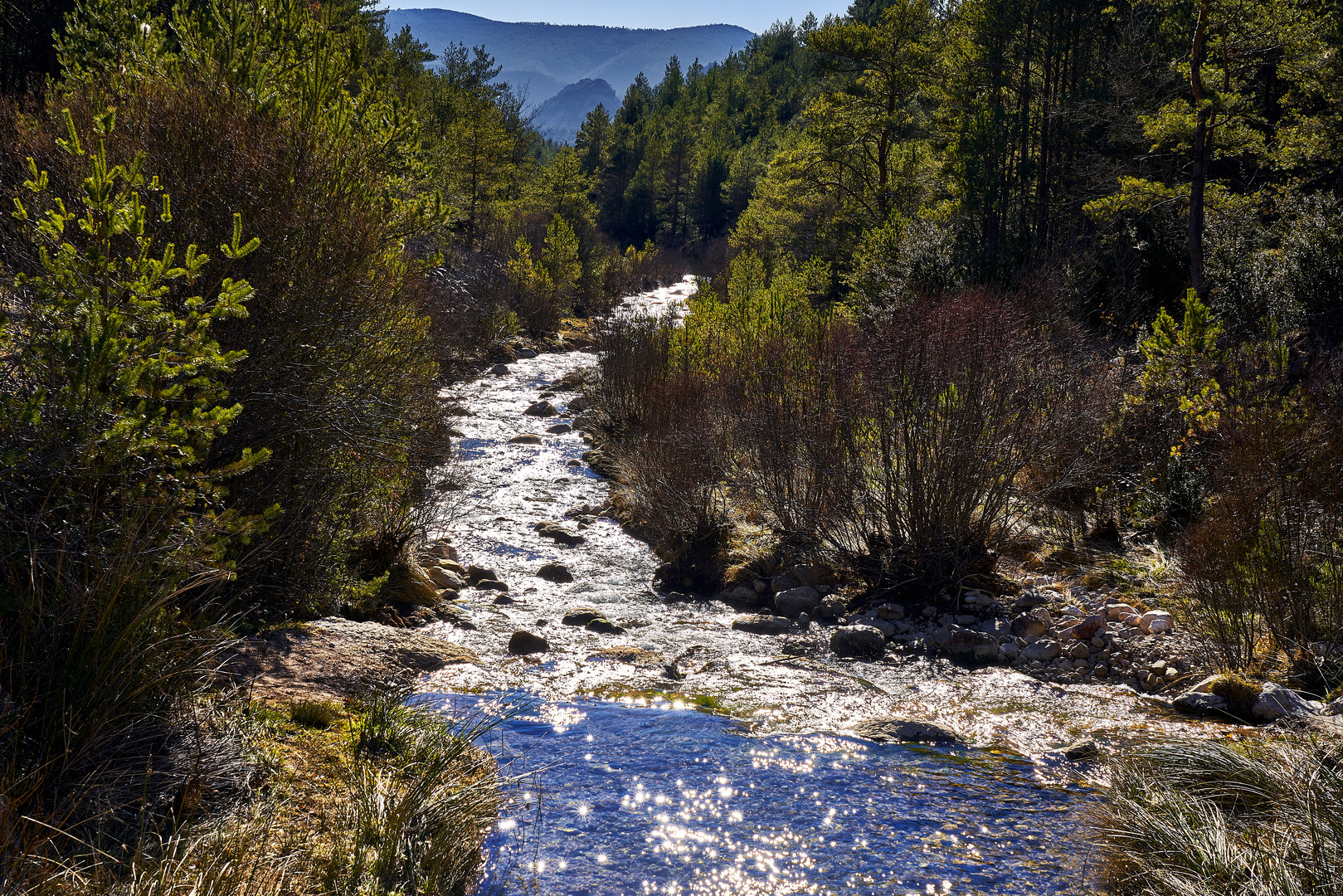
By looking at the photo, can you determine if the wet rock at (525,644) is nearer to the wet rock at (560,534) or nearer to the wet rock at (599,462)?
the wet rock at (560,534)

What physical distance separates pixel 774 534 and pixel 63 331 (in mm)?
8132

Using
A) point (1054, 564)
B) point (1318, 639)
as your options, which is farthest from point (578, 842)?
point (1054, 564)

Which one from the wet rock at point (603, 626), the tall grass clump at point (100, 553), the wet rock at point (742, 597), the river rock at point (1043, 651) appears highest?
the tall grass clump at point (100, 553)

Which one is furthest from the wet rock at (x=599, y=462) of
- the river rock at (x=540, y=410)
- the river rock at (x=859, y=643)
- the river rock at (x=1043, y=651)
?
the river rock at (x=1043, y=651)

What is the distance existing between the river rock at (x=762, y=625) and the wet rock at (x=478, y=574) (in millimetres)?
3187

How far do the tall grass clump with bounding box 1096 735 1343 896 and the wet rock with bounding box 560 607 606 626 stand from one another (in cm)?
537

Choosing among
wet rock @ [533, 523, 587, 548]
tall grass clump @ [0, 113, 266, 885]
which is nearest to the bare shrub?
wet rock @ [533, 523, 587, 548]

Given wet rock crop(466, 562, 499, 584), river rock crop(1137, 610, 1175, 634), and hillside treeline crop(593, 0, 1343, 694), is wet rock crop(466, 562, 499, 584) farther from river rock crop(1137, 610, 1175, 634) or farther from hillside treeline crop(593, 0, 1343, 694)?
river rock crop(1137, 610, 1175, 634)

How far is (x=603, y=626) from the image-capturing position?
8.38 m

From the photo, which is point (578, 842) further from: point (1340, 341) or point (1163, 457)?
point (1340, 341)

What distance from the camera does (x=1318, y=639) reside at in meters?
5.90

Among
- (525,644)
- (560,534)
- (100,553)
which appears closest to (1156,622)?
(525,644)

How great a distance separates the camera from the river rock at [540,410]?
19.6 m

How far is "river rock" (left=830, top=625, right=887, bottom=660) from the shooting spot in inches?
303
